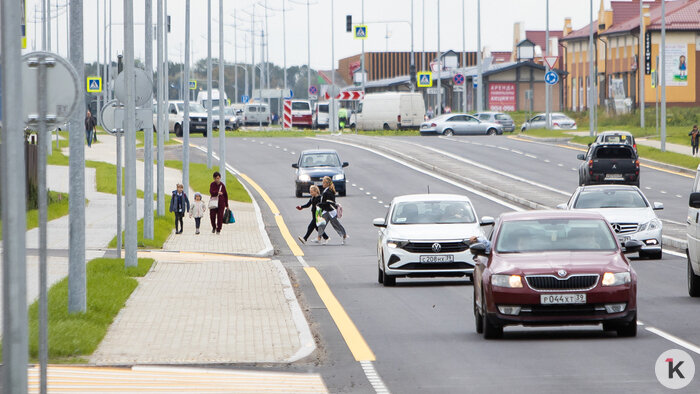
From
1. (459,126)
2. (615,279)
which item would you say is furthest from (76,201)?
(459,126)

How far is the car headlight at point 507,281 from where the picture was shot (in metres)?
13.7

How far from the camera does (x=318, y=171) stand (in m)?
45.5

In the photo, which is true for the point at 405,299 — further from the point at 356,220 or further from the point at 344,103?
the point at 344,103

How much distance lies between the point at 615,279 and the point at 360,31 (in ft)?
237

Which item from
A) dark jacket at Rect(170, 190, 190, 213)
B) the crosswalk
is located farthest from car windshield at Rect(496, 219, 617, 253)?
dark jacket at Rect(170, 190, 190, 213)

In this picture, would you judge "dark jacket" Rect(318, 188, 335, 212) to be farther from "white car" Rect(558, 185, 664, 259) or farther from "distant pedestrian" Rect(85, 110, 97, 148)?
"distant pedestrian" Rect(85, 110, 97, 148)

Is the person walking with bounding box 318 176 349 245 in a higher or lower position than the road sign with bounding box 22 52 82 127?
lower

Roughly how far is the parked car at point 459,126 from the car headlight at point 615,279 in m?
64.8

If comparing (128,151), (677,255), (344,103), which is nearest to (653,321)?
(128,151)

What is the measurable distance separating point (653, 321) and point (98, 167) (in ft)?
139

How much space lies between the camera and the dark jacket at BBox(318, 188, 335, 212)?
31.3 m

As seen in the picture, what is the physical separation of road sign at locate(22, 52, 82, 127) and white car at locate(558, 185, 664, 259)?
1763 centimetres

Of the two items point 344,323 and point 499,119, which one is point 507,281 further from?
point 499,119

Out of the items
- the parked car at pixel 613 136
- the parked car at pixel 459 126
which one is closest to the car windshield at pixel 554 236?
the parked car at pixel 613 136
